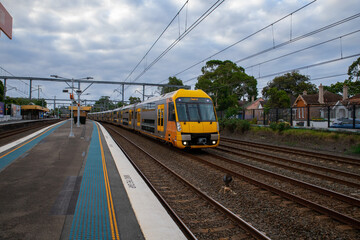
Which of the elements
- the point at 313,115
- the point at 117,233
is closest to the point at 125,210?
the point at 117,233

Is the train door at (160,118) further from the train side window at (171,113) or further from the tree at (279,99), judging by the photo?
the tree at (279,99)

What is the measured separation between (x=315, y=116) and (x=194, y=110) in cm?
1378

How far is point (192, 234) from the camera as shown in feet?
13.3

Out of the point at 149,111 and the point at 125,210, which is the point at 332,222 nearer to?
the point at 125,210

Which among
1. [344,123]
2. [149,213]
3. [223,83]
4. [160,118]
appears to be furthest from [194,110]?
[223,83]

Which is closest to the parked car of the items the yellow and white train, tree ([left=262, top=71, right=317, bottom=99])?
the yellow and white train

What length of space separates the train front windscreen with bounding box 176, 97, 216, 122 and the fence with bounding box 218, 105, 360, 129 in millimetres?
10794

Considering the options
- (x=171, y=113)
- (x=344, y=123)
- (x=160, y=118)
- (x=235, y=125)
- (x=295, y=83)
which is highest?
(x=295, y=83)

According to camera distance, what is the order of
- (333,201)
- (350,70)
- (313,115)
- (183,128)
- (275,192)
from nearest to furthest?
(333,201) < (275,192) < (183,128) < (313,115) < (350,70)

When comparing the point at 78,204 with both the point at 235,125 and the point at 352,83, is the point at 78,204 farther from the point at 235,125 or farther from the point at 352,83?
the point at 352,83

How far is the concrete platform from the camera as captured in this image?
13.1ft

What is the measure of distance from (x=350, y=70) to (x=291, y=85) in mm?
21819

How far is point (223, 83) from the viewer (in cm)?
5138

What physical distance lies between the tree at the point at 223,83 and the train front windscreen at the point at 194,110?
2940 cm
